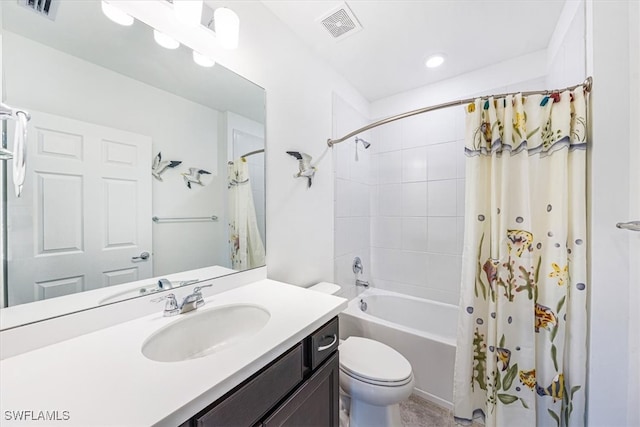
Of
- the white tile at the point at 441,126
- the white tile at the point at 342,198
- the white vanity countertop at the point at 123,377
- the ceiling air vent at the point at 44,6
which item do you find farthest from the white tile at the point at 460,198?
the ceiling air vent at the point at 44,6

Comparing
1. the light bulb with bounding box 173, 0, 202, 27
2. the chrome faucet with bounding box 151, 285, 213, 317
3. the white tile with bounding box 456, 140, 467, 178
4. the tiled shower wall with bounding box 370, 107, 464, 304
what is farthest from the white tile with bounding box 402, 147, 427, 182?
the chrome faucet with bounding box 151, 285, 213, 317

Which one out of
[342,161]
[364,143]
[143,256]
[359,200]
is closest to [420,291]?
[359,200]

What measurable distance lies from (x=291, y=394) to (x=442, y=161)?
202cm

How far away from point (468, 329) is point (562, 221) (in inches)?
27.1

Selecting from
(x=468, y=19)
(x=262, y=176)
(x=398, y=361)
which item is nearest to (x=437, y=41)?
(x=468, y=19)

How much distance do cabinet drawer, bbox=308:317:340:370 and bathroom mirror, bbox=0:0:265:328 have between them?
1.83 feet

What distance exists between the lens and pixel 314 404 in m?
0.82

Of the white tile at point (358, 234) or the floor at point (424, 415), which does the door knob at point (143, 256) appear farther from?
the floor at point (424, 415)

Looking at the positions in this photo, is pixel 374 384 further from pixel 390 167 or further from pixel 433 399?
pixel 390 167

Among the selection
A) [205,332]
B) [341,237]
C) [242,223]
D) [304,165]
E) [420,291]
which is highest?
[304,165]

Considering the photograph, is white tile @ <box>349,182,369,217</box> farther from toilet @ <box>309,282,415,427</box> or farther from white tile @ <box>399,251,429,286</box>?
toilet @ <box>309,282,415,427</box>

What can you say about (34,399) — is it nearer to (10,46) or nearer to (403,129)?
(10,46)

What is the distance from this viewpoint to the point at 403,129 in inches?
87.4

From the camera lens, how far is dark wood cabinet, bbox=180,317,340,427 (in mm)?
554
